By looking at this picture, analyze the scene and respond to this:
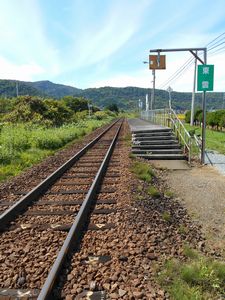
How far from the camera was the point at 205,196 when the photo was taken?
318 inches

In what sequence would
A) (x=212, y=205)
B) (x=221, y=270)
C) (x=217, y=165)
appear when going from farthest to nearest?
(x=217, y=165) < (x=212, y=205) < (x=221, y=270)

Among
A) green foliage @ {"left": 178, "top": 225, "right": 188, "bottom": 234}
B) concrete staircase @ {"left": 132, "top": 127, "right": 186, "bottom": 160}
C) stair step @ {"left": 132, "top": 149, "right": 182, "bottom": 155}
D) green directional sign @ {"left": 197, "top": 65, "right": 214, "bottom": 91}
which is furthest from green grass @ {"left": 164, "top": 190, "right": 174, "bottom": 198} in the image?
A: stair step @ {"left": 132, "top": 149, "right": 182, "bottom": 155}

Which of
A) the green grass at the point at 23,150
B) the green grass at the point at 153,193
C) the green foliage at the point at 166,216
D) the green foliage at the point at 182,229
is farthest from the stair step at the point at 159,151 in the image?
the green foliage at the point at 182,229

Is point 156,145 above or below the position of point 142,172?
above

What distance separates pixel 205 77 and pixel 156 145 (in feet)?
14.0

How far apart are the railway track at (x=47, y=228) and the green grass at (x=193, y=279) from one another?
785 mm

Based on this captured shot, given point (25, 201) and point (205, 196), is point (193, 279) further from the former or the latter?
point (205, 196)

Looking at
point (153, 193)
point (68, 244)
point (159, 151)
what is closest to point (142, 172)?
point (153, 193)

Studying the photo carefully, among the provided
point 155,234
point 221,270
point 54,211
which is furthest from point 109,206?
point 221,270

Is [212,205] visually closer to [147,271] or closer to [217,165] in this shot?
[147,271]

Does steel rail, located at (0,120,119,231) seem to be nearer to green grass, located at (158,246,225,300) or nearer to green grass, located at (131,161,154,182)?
green grass, located at (131,161,154,182)

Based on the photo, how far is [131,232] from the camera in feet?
17.2

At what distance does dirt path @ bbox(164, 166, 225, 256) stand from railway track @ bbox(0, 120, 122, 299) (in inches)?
64.8

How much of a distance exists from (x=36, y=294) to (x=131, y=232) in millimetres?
2028
